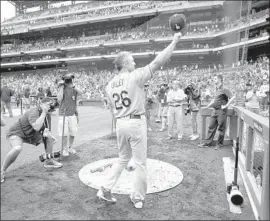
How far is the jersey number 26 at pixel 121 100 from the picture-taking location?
314 cm

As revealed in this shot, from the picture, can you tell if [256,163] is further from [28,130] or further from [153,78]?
[153,78]

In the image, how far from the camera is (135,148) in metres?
3.14

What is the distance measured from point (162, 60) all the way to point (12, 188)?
294 centimetres

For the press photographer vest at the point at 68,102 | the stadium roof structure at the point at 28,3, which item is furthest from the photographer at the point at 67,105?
the stadium roof structure at the point at 28,3

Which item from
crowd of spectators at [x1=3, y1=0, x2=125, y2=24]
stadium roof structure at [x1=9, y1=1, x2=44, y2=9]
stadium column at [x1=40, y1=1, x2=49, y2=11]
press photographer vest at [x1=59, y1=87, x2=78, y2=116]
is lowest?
press photographer vest at [x1=59, y1=87, x2=78, y2=116]

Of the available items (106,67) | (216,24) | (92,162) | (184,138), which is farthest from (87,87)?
(92,162)

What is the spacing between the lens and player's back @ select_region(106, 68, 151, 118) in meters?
3.07

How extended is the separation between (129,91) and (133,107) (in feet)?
0.67

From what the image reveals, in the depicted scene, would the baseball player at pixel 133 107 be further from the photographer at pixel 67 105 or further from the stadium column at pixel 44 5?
the stadium column at pixel 44 5

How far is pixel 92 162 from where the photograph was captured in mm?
5230

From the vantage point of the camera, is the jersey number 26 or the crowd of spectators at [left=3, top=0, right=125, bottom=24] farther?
the crowd of spectators at [left=3, top=0, right=125, bottom=24]

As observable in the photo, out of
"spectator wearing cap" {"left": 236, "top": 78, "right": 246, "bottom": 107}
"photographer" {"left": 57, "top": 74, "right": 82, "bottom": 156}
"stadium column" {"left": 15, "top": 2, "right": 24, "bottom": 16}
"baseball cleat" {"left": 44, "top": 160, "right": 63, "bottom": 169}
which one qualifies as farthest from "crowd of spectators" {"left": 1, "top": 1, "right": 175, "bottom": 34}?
"baseball cleat" {"left": 44, "top": 160, "right": 63, "bottom": 169}

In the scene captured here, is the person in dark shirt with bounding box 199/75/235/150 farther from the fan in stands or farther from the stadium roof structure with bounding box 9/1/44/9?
the stadium roof structure with bounding box 9/1/44/9

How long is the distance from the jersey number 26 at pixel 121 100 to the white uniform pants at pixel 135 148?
0.57 ft
